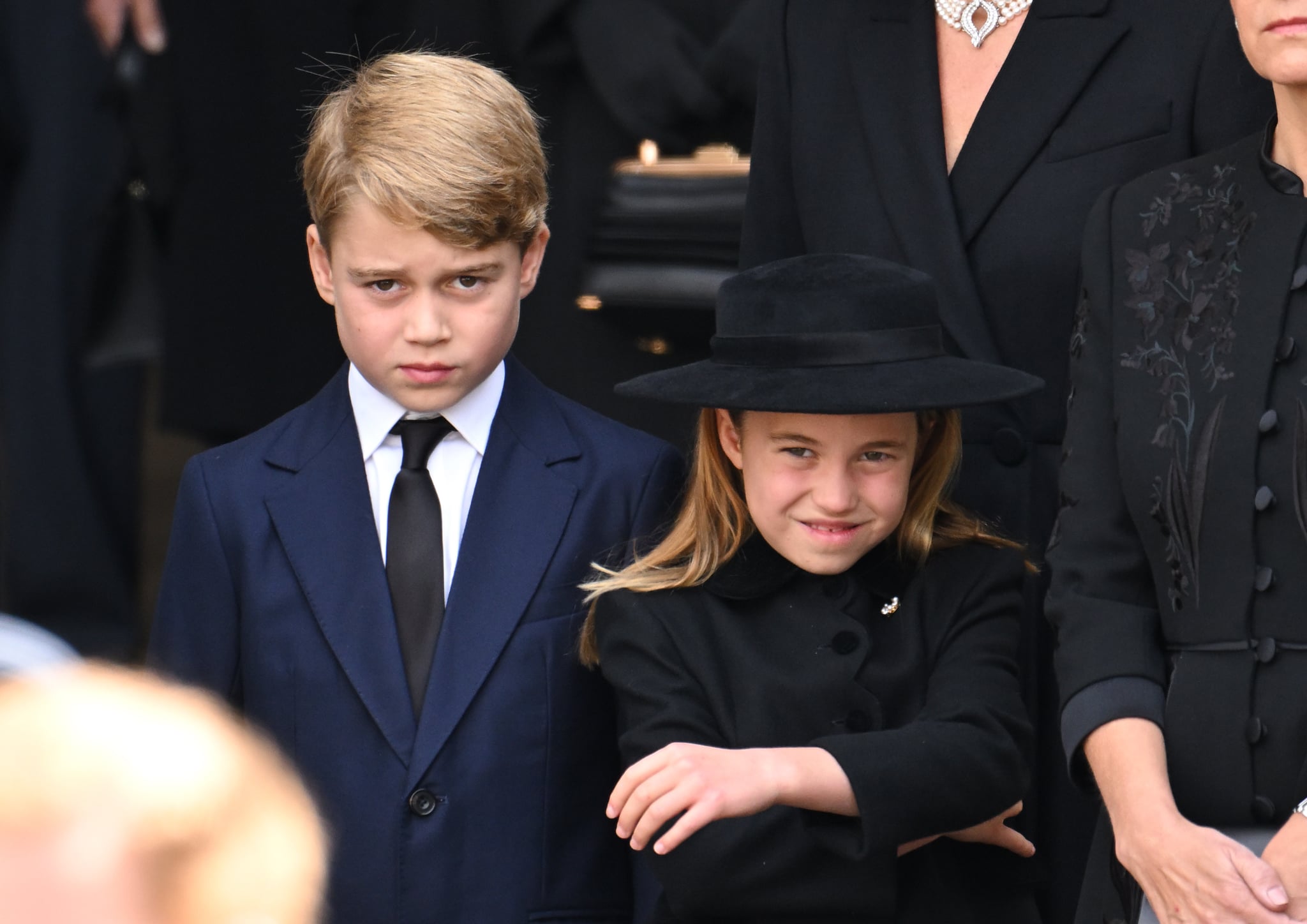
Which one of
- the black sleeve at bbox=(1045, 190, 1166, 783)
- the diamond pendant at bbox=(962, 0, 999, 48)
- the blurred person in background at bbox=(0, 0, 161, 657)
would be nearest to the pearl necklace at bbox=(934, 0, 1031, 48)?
the diamond pendant at bbox=(962, 0, 999, 48)

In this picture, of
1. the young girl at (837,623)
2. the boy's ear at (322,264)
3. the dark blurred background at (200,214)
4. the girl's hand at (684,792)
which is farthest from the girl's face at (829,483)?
the dark blurred background at (200,214)

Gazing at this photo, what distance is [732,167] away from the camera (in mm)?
3631

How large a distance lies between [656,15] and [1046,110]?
130cm

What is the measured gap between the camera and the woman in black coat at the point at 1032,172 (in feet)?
8.29

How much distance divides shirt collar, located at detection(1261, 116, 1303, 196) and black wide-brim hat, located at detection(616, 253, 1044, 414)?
371 mm

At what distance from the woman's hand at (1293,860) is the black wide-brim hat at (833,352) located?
24.1 inches

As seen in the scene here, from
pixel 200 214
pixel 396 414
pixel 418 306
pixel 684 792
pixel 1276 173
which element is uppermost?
pixel 200 214

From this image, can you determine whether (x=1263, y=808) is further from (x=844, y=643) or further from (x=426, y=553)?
(x=426, y=553)

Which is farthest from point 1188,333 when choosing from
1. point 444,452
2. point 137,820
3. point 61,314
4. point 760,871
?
point 61,314

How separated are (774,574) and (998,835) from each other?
42cm

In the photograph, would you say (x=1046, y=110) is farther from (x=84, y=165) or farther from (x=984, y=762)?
(x=84, y=165)

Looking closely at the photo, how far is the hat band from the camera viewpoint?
2365mm

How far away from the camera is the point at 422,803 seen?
2.43m

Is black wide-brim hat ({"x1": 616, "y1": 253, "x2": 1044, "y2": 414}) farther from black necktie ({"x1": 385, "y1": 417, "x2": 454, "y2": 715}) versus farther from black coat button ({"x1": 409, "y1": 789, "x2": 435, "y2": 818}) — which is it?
black coat button ({"x1": 409, "y1": 789, "x2": 435, "y2": 818})
